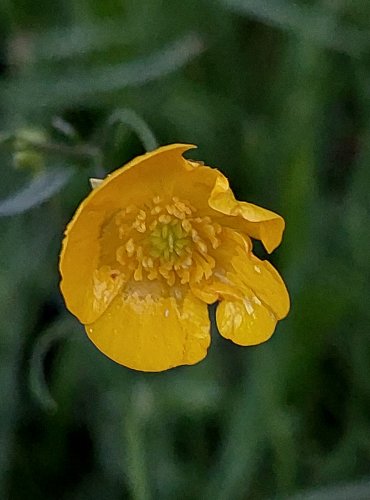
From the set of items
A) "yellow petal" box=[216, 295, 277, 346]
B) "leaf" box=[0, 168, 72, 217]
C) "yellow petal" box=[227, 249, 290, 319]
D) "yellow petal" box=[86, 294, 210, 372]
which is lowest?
"yellow petal" box=[86, 294, 210, 372]

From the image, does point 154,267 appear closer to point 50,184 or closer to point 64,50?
point 50,184

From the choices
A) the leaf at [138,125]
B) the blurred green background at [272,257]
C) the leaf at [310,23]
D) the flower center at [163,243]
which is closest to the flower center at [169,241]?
the flower center at [163,243]

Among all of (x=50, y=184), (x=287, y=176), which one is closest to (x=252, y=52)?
(x=287, y=176)

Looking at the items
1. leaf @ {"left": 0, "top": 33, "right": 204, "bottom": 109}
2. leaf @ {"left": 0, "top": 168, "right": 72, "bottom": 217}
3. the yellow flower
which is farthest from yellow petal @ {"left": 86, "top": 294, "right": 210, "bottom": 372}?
leaf @ {"left": 0, "top": 33, "right": 204, "bottom": 109}

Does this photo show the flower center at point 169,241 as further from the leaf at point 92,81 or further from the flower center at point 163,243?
the leaf at point 92,81

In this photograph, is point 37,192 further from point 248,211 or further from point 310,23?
point 310,23

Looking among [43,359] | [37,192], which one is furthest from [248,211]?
[43,359]

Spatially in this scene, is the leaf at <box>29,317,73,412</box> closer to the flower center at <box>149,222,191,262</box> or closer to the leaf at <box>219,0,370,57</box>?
the flower center at <box>149,222,191,262</box>
